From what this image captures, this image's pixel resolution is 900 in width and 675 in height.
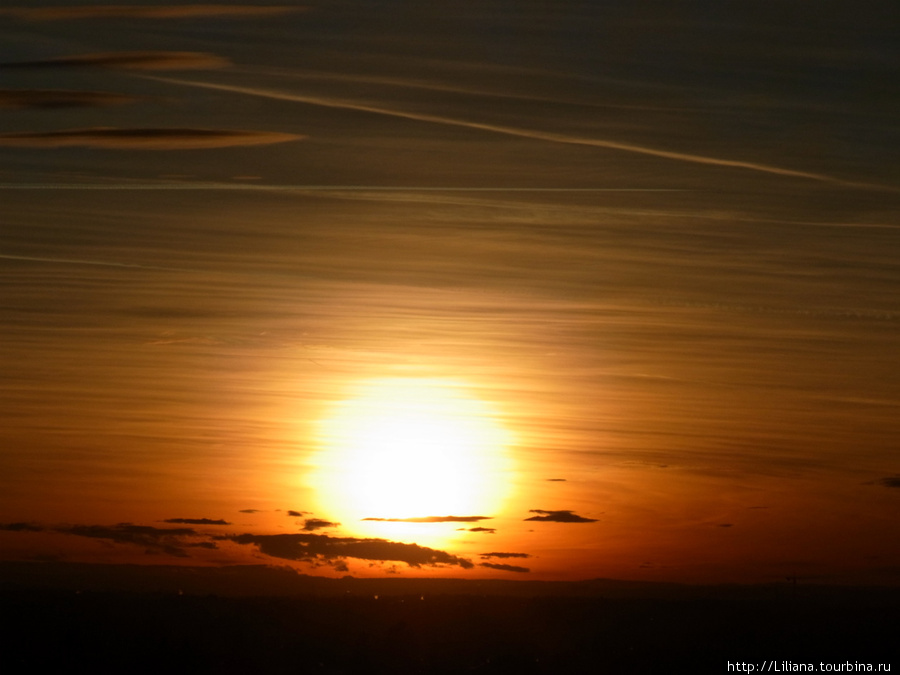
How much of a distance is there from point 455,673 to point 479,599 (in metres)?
36.5

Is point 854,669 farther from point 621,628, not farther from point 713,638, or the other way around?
point 621,628

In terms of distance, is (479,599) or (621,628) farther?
(479,599)

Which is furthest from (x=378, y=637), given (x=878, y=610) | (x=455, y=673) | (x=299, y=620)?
(x=878, y=610)

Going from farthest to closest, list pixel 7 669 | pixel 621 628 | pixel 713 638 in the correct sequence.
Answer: pixel 621 628 → pixel 713 638 → pixel 7 669

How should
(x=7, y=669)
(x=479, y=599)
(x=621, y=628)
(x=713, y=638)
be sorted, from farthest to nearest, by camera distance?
(x=479, y=599), (x=621, y=628), (x=713, y=638), (x=7, y=669)

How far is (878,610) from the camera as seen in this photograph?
9750 cm

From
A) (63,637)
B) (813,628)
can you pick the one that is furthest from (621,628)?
(63,637)

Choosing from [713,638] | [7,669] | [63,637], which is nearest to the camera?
[7,669]

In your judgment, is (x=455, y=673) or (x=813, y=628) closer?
(x=455, y=673)

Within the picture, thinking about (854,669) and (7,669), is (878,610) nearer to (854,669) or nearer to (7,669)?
(854,669)

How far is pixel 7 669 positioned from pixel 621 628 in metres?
43.3

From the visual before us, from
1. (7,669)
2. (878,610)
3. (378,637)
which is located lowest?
(7,669)

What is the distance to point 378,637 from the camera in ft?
279

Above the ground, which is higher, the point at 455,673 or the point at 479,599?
the point at 479,599
